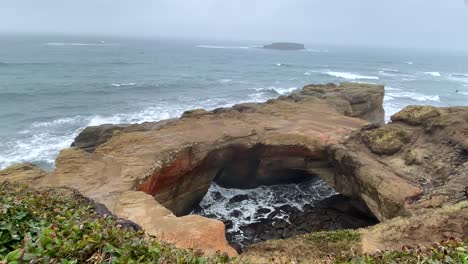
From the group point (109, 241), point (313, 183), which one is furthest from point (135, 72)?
point (109, 241)

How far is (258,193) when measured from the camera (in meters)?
21.6

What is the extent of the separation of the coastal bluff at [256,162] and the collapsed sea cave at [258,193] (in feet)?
0.26

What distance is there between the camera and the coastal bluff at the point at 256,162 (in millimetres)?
12930

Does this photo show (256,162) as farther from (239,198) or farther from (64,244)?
(64,244)

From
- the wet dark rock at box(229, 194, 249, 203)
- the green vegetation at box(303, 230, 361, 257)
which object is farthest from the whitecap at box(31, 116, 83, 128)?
the green vegetation at box(303, 230, 361, 257)

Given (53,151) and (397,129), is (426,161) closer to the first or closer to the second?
(397,129)

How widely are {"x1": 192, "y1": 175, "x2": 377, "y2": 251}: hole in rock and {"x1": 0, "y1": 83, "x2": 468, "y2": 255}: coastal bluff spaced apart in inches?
28.4

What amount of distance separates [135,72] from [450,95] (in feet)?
180

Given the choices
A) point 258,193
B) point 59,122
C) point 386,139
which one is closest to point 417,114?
point 386,139

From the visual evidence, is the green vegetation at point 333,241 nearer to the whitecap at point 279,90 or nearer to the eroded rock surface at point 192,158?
the eroded rock surface at point 192,158

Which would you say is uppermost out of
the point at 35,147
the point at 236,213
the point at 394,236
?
the point at 394,236

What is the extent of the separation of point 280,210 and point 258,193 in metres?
2.41

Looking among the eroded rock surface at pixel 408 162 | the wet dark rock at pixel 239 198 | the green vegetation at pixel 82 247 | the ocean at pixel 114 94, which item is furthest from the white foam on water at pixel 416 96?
the green vegetation at pixel 82 247

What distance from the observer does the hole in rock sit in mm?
17609
